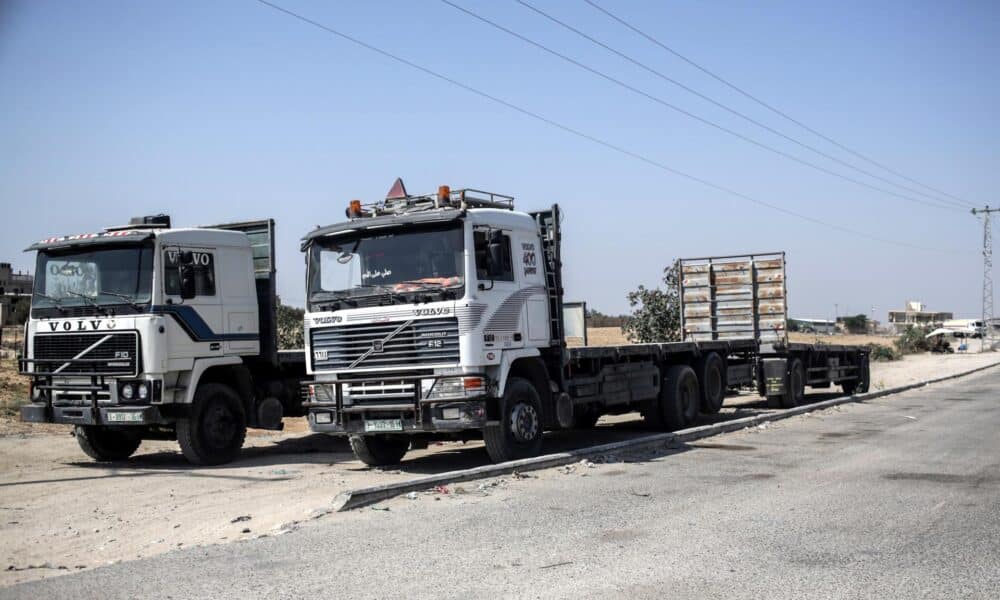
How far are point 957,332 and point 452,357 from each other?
87.9m

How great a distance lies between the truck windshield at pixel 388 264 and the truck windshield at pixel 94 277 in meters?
2.39

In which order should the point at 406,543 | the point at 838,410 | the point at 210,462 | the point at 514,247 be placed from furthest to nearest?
1. the point at 838,410
2. the point at 210,462
3. the point at 514,247
4. the point at 406,543

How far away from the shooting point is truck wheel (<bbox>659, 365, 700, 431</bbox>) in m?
15.8

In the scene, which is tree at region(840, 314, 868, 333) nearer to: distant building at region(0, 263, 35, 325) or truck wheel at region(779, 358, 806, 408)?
truck wheel at region(779, 358, 806, 408)

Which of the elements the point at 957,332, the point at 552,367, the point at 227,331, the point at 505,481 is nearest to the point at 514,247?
the point at 552,367

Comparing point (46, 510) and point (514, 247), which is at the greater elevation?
point (514, 247)

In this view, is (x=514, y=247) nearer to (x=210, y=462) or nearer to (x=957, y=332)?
(x=210, y=462)

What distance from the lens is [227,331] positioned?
44.2 feet

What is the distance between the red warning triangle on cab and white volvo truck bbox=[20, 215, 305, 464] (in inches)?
101

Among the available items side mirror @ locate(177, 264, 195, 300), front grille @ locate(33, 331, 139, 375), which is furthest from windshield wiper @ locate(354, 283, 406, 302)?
front grille @ locate(33, 331, 139, 375)

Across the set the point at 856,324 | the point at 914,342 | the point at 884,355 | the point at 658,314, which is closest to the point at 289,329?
the point at 658,314

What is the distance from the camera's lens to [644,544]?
7.28m

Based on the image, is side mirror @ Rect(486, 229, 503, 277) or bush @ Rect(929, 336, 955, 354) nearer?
side mirror @ Rect(486, 229, 503, 277)

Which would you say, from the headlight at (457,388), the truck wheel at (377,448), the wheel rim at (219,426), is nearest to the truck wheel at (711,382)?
the truck wheel at (377,448)
